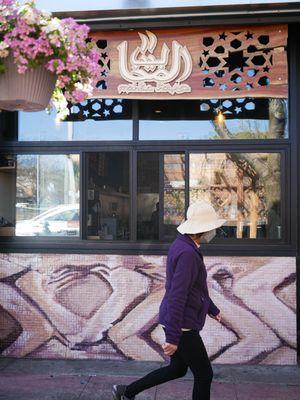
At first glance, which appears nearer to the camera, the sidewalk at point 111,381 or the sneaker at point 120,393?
the sneaker at point 120,393

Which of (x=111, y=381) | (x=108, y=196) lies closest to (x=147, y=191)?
(x=108, y=196)

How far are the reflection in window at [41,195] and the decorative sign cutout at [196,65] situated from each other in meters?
0.98

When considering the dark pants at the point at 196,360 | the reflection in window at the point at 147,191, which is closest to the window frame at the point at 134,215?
the reflection in window at the point at 147,191

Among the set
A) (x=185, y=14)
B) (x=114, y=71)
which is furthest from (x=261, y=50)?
(x=114, y=71)

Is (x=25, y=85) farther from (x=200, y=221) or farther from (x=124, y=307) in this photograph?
(x=124, y=307)

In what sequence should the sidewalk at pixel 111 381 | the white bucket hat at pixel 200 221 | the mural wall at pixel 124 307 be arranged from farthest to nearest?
the mural wall at pixel 124 307, the sidewalk at pixel 111 381, the white bucket hat at pixel 200 221

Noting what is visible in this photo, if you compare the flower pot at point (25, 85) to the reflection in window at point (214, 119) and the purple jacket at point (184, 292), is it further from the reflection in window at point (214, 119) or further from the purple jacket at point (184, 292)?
the reflection in window at point (214, 119)

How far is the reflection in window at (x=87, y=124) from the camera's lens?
236 inches

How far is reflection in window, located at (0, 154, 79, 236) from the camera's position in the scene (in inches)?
238

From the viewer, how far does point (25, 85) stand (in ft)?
10.9

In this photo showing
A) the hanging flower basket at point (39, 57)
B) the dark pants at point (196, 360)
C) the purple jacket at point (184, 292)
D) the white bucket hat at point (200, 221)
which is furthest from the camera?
the white bucket hat at point (200, 221)

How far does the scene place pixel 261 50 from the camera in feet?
18.8

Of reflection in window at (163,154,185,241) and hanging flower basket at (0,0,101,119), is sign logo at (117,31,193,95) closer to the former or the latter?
reflection in window at (163,154,185,241)

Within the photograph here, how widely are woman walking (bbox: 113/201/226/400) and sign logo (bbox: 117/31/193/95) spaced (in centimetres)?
216
